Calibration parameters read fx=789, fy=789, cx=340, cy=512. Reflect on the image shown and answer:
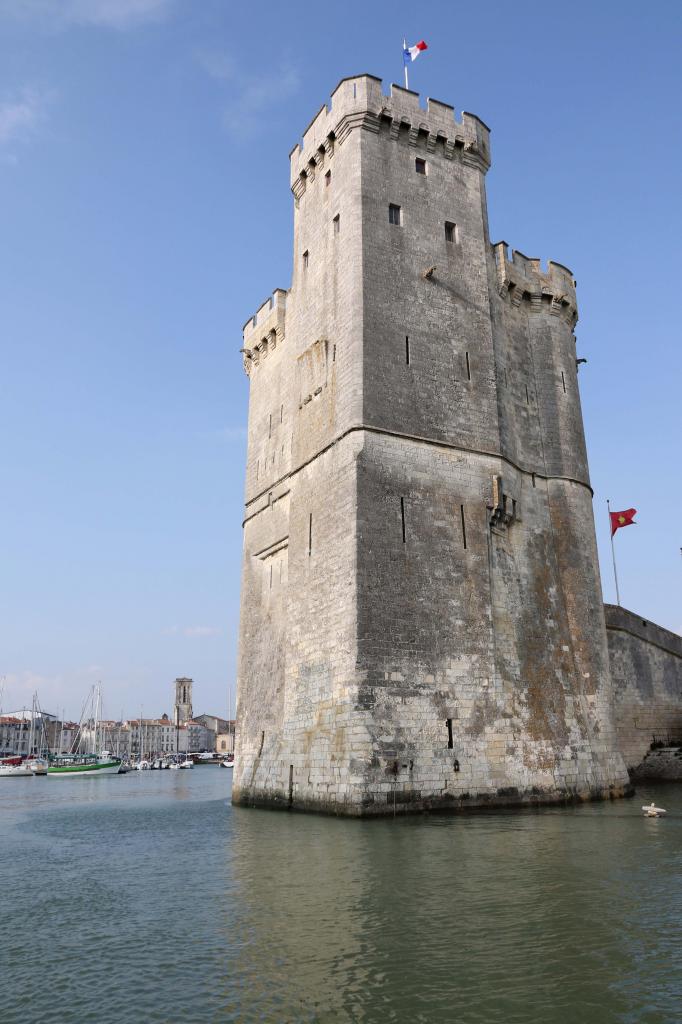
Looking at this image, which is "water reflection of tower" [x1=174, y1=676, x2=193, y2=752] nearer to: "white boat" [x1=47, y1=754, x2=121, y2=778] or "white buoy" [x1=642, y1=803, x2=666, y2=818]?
"white boat" [x1=47, y1=754, x2=121, y2=778]

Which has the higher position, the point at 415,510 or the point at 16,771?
the point at 415,510

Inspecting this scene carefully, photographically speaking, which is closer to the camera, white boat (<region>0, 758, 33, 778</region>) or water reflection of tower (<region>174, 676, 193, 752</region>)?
white boat (<region>0, 758, 33, 778</region>)

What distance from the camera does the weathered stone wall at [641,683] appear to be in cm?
2781

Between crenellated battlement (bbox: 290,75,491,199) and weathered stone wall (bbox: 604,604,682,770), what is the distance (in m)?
16.7

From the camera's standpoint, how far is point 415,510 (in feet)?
64.1

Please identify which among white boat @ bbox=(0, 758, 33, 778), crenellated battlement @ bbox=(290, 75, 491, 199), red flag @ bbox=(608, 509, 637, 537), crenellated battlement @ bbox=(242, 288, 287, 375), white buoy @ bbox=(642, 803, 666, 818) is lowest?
white boat @ bbox=(0, 758, 33, 778)

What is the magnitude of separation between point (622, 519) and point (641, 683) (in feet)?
25.7

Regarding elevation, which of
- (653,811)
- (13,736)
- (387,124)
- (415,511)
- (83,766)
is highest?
(387,124)

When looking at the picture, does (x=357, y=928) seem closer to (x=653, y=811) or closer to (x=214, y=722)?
(x=653, y=811)

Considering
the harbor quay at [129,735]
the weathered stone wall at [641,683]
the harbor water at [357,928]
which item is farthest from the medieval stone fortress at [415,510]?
the harbor quay at [129,735]

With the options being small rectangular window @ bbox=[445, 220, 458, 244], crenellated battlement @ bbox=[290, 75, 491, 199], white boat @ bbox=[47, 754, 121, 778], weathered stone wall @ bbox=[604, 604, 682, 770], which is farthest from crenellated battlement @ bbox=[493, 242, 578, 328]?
white boat @ bbox=[47, 754, 121, 778]

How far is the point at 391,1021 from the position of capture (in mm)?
5562

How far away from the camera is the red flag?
109ft

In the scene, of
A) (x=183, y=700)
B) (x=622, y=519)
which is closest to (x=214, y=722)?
(x=183, y=700)
